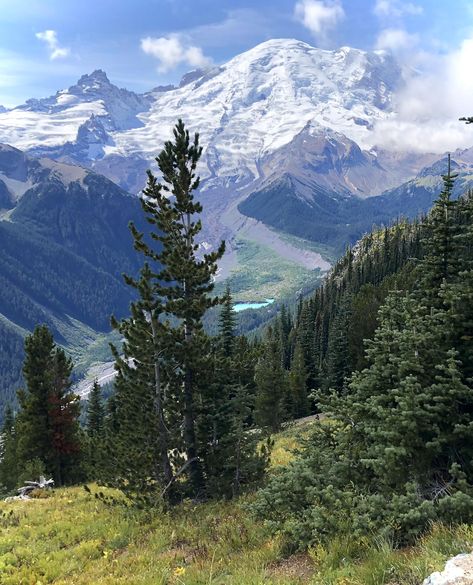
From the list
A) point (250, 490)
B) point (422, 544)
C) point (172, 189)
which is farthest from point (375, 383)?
point (172, 189)

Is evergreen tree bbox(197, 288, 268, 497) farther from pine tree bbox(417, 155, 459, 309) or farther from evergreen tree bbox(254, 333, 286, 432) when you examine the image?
evergreen tree bbox(254, 333, 286, 432)

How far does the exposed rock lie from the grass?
27cm

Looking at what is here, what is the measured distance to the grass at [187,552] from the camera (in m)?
7.11

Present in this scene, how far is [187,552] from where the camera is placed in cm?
1194

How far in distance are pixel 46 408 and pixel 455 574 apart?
3813cm

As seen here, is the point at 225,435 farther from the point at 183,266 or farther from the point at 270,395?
the point at 270,395

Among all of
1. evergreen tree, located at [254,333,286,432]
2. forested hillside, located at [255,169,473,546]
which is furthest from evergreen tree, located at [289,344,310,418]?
forested hillside, located at [255,169,473,546]

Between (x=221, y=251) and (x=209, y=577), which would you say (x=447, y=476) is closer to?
(x=209, y=577)

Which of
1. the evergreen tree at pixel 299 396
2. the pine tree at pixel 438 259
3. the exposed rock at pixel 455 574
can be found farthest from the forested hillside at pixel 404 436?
the evergreen tree at pixel 299 396

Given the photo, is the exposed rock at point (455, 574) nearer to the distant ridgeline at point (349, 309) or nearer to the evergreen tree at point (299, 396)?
the distant ridgeline at point (349, 309)

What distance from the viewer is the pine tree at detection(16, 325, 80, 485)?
125 ft

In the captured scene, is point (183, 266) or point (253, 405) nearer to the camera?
point (183, 266)

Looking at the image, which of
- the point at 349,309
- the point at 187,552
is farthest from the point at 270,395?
the point at 187,552

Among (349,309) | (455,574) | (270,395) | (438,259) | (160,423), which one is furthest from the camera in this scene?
(349,309)
